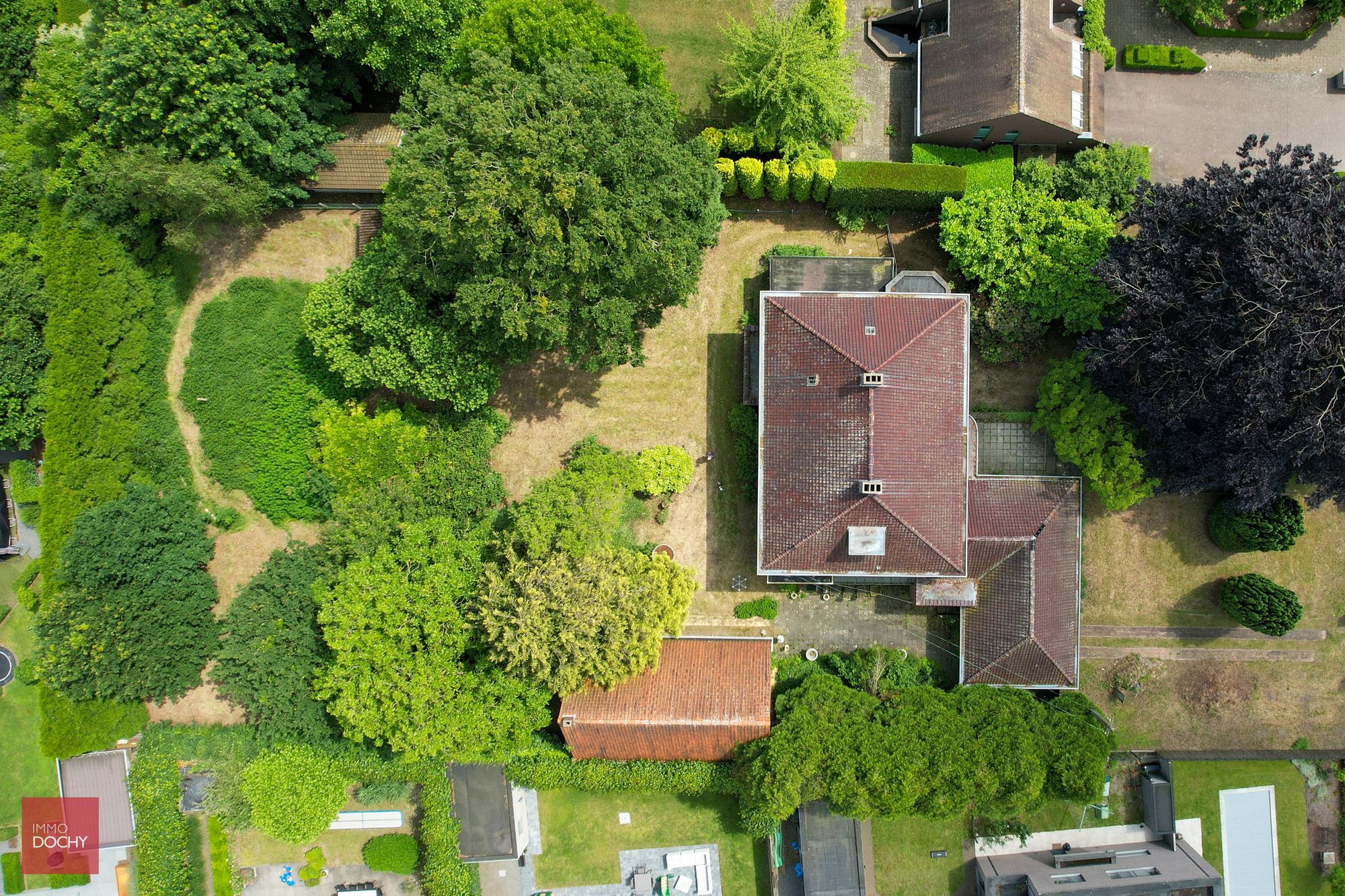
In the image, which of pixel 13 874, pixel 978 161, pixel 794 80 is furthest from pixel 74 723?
pixel 978 161

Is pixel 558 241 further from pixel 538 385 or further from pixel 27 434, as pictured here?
pixel 27 434

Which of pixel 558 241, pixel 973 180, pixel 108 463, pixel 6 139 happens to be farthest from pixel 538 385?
pixel 6 139

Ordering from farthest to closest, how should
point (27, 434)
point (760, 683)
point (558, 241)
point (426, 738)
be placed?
point (27, 434) < point (760, 683) < point (426, 738) < point (558, 241)

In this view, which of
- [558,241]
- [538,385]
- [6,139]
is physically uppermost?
[6,139]

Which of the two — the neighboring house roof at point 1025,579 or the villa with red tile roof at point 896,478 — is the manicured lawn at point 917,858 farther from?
the villa with red tile roof at point 896,478

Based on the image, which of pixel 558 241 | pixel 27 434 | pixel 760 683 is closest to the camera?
pixel 558 241

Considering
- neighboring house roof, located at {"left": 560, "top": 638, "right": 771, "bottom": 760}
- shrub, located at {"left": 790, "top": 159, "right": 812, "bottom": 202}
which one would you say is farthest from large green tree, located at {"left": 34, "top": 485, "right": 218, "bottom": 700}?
shrub, located at {"left": 790, "top": 159, "right": 812, "bottom": 202}

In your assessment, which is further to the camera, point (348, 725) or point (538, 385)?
point (538, 385)

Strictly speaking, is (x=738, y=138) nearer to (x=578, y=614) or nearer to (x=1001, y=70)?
(x=1001, y=70)

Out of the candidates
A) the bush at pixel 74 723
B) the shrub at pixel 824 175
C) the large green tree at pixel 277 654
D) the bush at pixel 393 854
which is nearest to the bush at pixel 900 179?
the shrub at pixel 824 175
